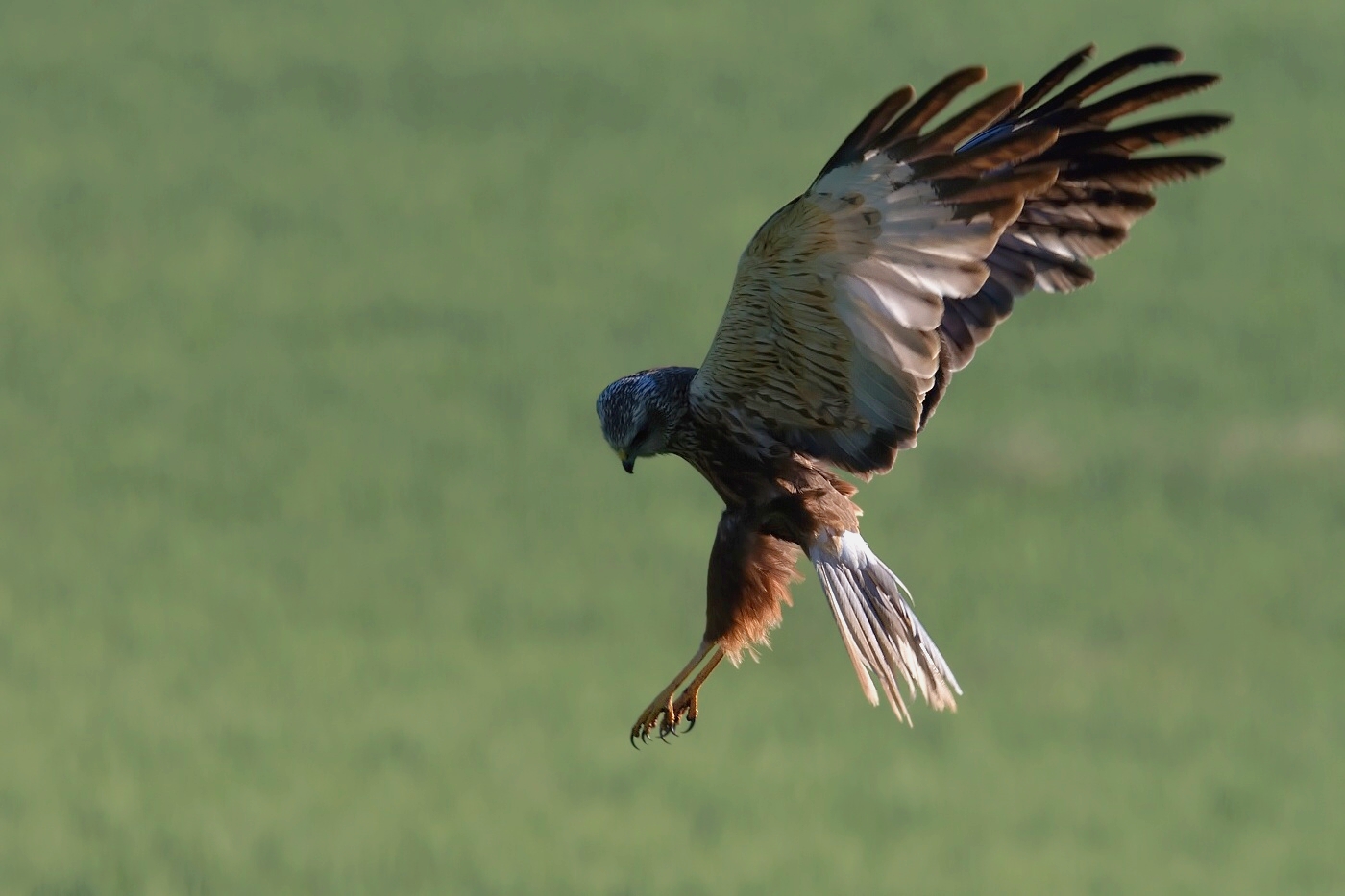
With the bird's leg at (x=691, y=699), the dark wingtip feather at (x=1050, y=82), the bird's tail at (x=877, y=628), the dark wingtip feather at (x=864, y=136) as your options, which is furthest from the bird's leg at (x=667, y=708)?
the dark wingtip feather at (x=1050, y=82)

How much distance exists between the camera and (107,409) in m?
23.7

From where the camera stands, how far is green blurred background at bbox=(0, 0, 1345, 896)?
16.3m

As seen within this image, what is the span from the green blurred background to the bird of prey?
869cm

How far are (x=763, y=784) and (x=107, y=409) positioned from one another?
10.0 m

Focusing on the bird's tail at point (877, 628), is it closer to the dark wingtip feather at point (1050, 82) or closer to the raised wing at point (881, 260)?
the raised wing at point (881, 260)

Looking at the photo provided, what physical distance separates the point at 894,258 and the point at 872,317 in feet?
0.61

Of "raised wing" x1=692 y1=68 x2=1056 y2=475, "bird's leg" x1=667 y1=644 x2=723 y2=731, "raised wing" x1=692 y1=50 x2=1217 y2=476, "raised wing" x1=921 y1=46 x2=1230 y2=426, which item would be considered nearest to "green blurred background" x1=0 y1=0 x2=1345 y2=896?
"bird's leg" x1=667 y1=644 x2=723 y2=731

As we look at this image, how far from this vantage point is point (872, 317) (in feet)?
18.5

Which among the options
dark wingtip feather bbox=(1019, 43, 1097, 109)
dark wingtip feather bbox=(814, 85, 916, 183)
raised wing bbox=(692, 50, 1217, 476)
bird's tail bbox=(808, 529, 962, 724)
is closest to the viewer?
dark wingtip feather bbox=(814, 85, 916, 183)

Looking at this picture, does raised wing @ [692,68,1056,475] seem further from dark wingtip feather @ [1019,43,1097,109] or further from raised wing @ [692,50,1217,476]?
dark wingtip feather @ [1019,43,1097,109]

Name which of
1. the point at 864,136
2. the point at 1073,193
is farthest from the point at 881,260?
the point at 1073,193

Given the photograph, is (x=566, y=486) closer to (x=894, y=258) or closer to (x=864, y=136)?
(x=894, y=258)

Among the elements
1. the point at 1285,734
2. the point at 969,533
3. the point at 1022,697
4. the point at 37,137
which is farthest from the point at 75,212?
the point at 1285,734

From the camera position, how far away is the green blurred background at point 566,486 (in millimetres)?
16297
